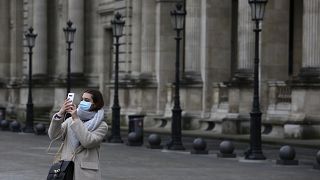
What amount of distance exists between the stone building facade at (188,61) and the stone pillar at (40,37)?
65 millimetres

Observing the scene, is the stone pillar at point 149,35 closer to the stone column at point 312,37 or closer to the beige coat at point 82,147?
the stone column at point 312,37

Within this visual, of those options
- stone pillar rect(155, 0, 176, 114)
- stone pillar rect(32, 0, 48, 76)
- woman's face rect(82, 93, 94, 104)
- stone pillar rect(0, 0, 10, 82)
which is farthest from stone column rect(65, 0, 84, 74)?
woman's face rect(82, 93, 94, 104)

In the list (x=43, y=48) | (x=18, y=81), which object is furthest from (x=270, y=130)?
(x=18, y=81)

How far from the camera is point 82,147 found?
336 inches

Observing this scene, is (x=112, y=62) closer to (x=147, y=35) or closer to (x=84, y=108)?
(x=147, y=35)

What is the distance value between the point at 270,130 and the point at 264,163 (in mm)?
10604

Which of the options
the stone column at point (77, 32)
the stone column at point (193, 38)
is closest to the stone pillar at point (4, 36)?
the stone column at point (77, 32)

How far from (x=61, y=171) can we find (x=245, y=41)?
27.3 meters

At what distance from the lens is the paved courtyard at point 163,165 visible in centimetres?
1850

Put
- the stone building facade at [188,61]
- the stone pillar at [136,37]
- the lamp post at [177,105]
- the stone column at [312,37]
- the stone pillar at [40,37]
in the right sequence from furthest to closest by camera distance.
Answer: the stone pillar at [40,37], the stone pillar at [136,37], the stone building facade at [188,61], the stone column at [312,37], the lamp post at [177,105]

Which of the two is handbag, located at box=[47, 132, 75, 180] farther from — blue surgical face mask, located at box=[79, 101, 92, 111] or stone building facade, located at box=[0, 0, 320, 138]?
stone building facade, located at box=[0, 0, 320, 138]

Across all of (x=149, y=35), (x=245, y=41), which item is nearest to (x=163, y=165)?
(x=245, y=41)

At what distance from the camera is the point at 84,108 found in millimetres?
8438

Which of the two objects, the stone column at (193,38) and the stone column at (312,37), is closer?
the stone column at (312,37)
